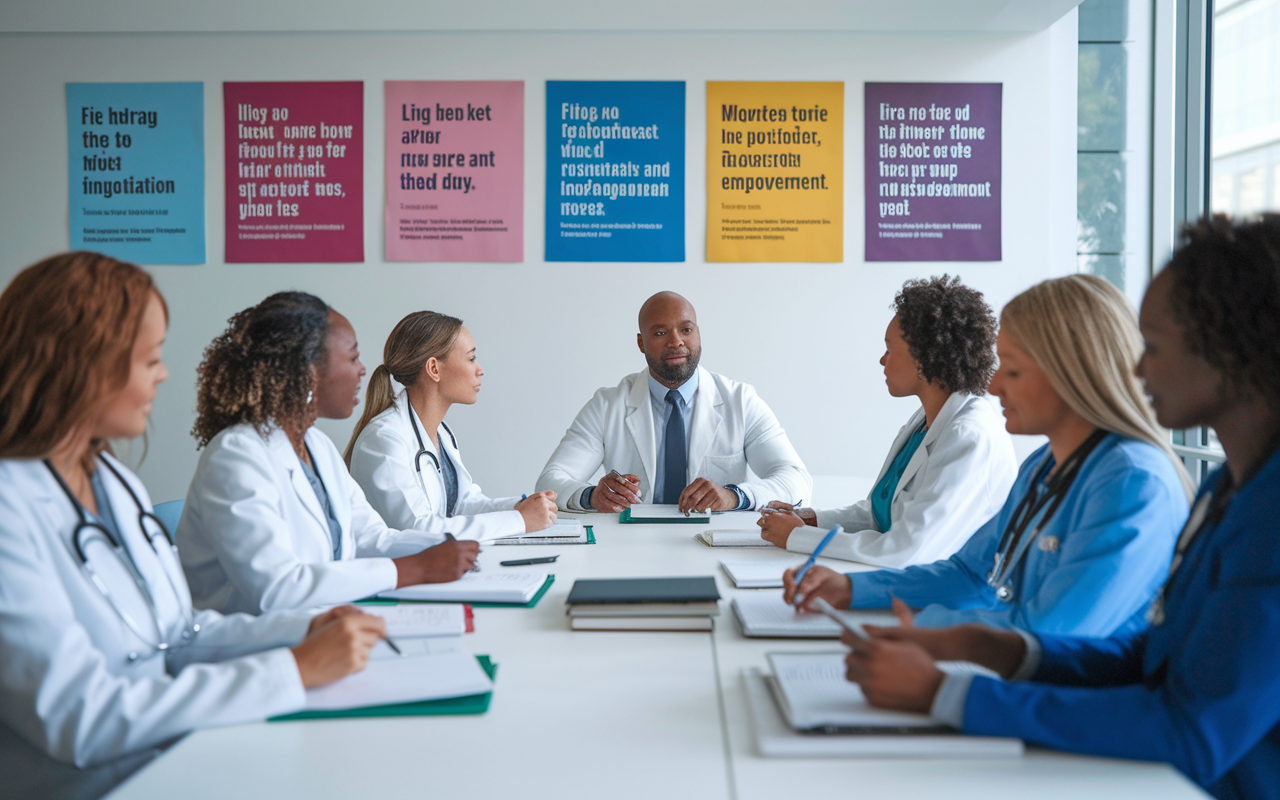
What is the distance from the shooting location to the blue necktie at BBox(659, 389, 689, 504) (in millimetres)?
3453

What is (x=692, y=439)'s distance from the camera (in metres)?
3.46

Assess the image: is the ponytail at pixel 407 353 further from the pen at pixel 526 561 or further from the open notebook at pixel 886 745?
the open notebook at pixel 886 745

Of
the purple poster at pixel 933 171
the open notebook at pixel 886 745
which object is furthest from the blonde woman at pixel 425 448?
the purple poster at pixel 933 171

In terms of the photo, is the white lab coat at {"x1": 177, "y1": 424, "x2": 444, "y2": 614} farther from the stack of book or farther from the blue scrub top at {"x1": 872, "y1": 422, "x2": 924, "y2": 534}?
the blue scrub top at {"x1": 872, "y1": 422, "x2": 924, "y2": 534}

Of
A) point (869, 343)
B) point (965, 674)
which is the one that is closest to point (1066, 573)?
point (965, 674)

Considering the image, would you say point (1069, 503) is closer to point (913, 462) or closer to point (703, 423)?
point (913, 462)

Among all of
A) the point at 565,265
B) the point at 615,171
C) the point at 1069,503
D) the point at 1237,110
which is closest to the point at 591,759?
the point at 1069,503

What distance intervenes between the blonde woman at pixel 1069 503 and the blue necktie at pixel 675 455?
71.3 inches

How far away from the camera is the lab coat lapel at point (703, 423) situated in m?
3.45

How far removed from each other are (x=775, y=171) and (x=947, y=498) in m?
2.38

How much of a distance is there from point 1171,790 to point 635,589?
0.86 m

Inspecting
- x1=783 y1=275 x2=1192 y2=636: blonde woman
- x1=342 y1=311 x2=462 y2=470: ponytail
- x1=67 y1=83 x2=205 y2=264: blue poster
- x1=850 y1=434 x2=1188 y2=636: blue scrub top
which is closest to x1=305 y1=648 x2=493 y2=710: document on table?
x1=783 y1=275 x2=1192 y2=636: blonde woman

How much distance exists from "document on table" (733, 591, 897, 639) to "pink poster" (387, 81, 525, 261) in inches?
110

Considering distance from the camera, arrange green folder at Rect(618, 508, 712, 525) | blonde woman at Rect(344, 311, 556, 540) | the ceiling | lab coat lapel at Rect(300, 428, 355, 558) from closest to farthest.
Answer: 1. lab coat lapel at Rect(300, 428, 355, 558)
2. blonde woman at Rect(344, 311, 556, 540)
3. green folder at Rect(618, 508, 712, 525)
4. the ceiling
